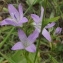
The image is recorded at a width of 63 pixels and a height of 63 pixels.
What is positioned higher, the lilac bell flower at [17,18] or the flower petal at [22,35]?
the lilac bell flower at [17,18]

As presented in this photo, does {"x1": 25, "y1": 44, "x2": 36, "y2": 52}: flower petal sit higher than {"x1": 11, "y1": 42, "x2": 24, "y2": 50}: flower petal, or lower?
lower

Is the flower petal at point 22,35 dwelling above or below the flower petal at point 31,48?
above

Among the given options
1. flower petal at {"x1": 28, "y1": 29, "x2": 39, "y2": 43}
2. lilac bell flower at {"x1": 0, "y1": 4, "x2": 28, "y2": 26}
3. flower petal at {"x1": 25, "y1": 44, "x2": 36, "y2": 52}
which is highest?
lilac bell flower at {"x1": 0, "y1": 4, "x2": 28, "y2": 26}

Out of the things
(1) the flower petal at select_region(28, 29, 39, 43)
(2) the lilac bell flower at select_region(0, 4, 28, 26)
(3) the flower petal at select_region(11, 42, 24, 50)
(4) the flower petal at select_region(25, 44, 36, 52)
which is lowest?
(4) the flower petal at select_region(25, 44, 36, 52)

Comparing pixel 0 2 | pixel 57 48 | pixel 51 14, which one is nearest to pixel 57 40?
pixel 57 48

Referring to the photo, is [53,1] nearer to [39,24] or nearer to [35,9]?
[35,9]

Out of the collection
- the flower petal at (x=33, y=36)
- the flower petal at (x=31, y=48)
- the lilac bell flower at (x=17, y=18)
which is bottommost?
the flower petal at (x=31, y=48)

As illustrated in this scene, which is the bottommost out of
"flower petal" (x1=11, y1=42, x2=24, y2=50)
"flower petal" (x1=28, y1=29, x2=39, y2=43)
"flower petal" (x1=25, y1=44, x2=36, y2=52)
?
"flower petal" (x1=25, y1=44, x2=36, y2=52)

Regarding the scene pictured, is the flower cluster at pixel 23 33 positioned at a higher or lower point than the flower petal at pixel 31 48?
higher
